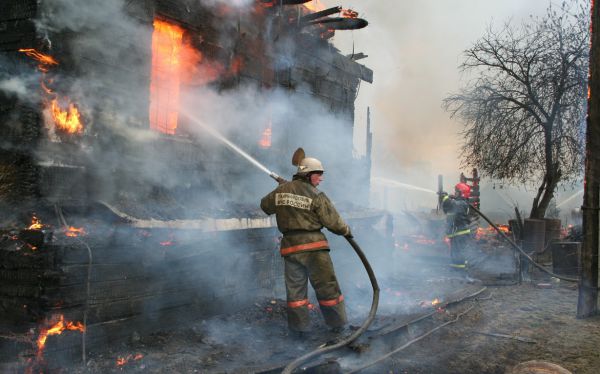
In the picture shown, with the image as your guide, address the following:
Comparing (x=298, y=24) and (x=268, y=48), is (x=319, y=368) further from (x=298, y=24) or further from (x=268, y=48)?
(x=298, y=24)

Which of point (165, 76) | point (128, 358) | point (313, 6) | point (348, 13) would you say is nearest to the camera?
point (128, 358)

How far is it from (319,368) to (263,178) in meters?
5.24

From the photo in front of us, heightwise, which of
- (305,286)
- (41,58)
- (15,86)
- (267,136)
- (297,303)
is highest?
(41,58)

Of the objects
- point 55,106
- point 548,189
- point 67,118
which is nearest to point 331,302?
point 67,118

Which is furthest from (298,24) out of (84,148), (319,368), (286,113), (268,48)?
(319,368)

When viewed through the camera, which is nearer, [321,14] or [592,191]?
[592,191]

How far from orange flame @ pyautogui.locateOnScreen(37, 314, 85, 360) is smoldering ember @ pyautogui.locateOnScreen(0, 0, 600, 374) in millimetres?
16

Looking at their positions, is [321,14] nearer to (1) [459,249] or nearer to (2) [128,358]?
(1) [459,249]

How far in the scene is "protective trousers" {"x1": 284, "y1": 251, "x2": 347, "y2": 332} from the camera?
221 inches

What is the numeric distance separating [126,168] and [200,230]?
1.32 metres

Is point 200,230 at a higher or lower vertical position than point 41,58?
lower

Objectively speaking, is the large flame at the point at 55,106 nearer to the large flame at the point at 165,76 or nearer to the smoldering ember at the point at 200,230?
the smoldering ember at the point at 200,230

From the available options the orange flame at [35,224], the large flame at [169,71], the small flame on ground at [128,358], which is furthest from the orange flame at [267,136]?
the small flame on ground at [128,358]

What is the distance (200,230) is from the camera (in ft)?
20.3
